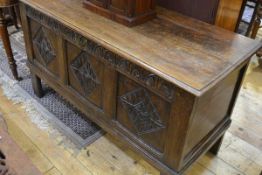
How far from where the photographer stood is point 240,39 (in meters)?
1.37

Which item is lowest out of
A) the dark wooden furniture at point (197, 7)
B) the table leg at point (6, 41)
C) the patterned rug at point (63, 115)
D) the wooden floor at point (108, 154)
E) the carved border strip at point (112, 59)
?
the wooden floor at point (108, 154)

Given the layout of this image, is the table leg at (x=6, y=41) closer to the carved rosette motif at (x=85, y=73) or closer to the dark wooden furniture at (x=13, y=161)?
the carved rosette motif at (x=85, y=73)

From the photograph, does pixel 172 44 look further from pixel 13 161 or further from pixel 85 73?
pixel 13 161

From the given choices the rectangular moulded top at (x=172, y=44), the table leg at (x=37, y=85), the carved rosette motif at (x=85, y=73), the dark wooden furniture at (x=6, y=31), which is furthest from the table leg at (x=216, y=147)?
the dark wooden furniture at (x=6, y=31)

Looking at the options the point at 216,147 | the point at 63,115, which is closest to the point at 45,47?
the point at 63,115

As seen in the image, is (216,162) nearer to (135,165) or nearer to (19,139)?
(135,165)

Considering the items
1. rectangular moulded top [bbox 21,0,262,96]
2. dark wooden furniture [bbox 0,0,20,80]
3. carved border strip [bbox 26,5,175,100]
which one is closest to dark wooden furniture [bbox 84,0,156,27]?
rectangular moulded top [bbox 21,0,262,96]

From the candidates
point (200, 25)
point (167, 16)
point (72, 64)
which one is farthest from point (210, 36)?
point (72, 64)

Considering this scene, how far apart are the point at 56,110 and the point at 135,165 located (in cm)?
70

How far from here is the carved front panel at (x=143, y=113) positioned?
124 centimetres

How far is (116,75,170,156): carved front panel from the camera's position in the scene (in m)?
1.24

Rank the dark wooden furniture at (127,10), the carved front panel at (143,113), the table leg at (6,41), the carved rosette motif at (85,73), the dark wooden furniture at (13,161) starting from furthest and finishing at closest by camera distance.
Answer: the table leg at (6,41), the carved rosette motif at (85,73), the dark wooden furniture at (127,10), the carved front panel at (143,113), the dark wooden furniture at (13,161)

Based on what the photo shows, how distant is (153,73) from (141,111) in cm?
25

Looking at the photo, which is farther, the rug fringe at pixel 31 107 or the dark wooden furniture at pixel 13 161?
the rug fringe at pixel 31 107
